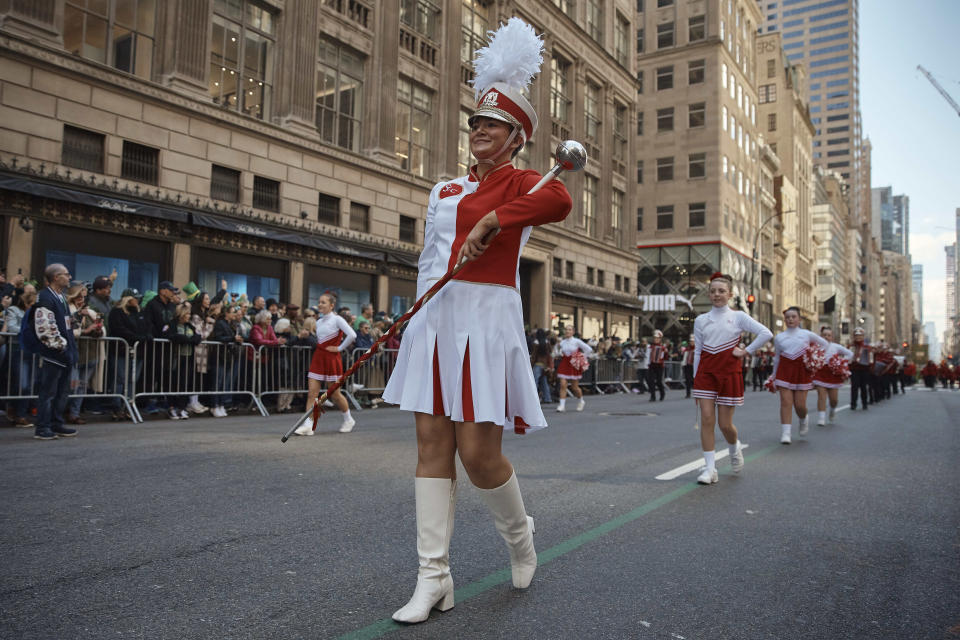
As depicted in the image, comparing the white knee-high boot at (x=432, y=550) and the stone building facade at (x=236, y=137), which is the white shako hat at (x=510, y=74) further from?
the stone building facade at (x=236, y=137)

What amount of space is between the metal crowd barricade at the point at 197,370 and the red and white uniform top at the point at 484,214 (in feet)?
31.2

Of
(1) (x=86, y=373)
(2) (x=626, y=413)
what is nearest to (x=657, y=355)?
(2) (x=626, y=413)

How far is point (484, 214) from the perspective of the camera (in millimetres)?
3279

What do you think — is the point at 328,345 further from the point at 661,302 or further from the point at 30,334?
the point at 661,302

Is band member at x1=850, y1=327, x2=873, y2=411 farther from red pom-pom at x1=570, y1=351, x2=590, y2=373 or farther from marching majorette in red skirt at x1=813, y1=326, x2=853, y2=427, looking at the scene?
red pom-pom at x1=570, y1=351, x2=590, y2=373

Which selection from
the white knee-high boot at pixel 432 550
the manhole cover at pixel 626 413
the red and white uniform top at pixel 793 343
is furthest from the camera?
the manhole cover at pixel 626 413

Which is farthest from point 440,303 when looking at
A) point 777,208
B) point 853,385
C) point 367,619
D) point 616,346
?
point 777,208

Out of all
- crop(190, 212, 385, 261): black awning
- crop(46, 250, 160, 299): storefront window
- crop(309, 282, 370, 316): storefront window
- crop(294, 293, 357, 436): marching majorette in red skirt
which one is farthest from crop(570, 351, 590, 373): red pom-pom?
crop(46, 250, 160, 299): storefront window

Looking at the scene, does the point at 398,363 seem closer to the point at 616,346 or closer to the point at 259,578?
the point at 259,578

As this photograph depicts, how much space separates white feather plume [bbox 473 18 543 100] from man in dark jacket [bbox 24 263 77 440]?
7.35 meters

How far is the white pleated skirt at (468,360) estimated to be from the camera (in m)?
3.13

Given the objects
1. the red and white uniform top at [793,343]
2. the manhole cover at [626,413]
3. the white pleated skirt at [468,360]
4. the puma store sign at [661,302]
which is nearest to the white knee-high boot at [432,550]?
the white pleated skirt at [468,360]

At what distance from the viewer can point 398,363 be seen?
11.0ft

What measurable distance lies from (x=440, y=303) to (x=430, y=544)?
1028 millimetres
